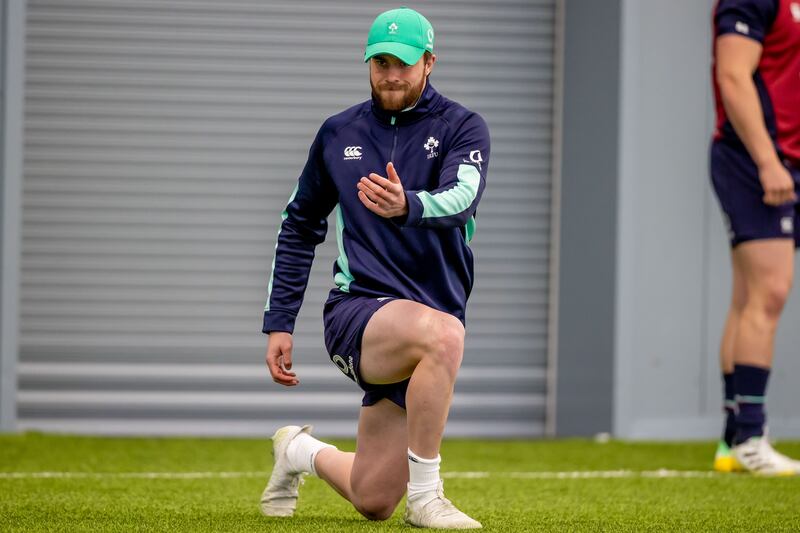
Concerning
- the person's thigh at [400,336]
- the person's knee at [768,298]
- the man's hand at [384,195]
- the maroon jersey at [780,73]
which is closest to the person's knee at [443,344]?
the person's thigh at [400,336]

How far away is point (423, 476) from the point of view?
3314 millimetres

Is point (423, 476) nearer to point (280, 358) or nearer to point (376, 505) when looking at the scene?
point (376, 505)

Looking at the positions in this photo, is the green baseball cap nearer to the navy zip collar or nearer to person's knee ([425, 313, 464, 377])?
the navy zip collar

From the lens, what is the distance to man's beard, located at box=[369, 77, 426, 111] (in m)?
3.48

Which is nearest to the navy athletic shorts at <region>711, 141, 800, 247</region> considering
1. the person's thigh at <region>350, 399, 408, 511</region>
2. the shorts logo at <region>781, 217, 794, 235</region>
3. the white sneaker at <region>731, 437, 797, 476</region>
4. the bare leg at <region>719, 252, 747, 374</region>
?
the shorts logo at <region>781, 217, 794, 235</region>

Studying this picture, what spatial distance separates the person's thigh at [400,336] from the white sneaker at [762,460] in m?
1.90

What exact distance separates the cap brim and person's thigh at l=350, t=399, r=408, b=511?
2.93ft

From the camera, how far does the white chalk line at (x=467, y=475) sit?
16.0 ft

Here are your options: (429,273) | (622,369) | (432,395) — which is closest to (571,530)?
(432,395)

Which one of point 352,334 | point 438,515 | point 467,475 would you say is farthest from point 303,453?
point 467,475

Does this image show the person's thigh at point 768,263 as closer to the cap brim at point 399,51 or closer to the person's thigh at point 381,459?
the person's thigh at point 381,459

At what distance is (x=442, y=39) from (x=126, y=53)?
5.49 feet

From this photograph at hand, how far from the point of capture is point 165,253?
712 centimetres

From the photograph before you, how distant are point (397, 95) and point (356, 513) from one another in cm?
120
